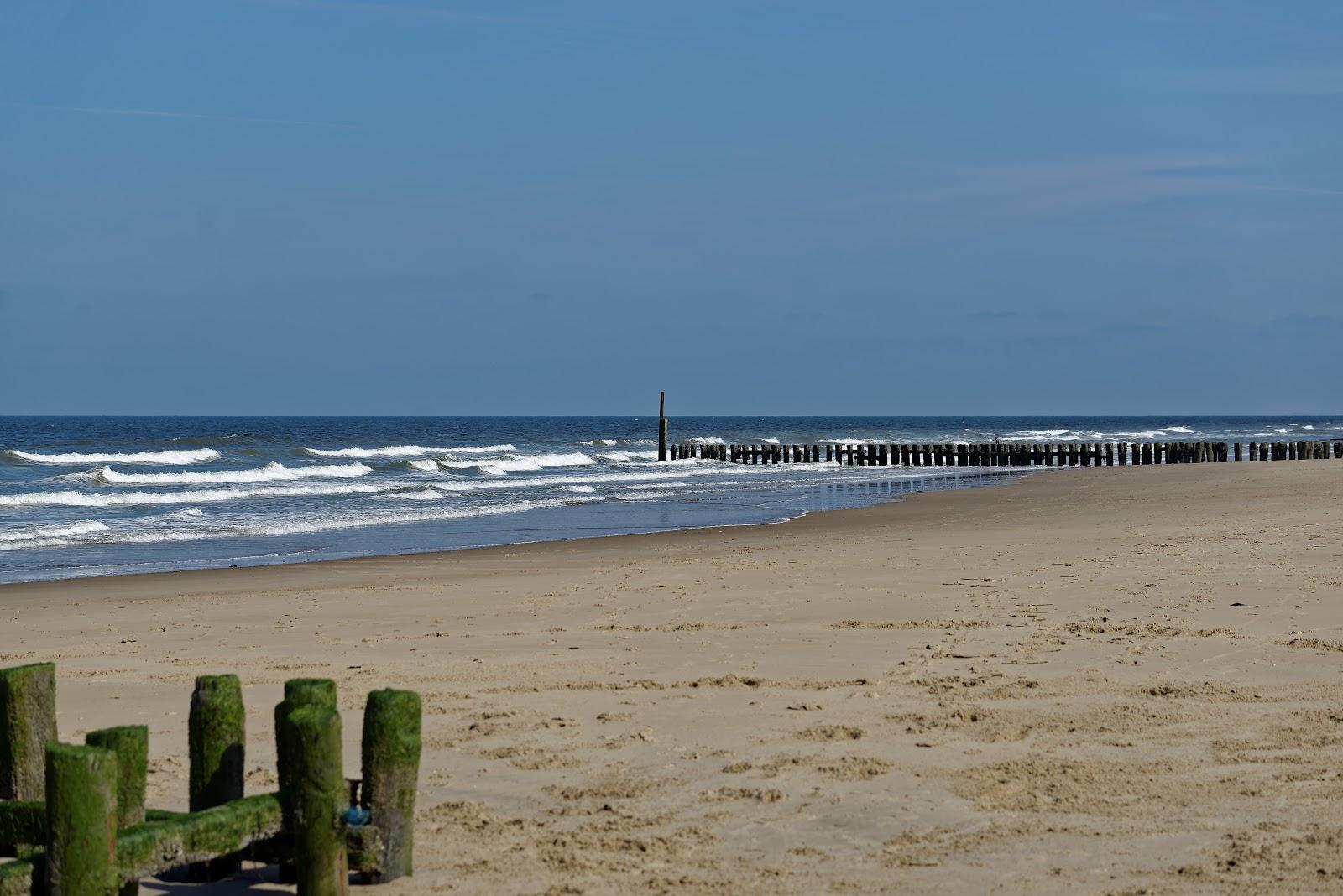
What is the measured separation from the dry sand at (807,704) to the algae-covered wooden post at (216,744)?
753 millimetres

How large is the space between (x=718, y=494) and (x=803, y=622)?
23.2m

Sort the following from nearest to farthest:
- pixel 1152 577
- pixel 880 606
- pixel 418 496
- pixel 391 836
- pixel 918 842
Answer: pixel 391 836 < pixel 918 842 < pixel 880 606 < pixel 1152 577 < pixel 418 496

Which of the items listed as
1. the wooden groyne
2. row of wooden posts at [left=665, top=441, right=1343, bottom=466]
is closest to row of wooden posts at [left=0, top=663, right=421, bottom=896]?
the wooden groyne

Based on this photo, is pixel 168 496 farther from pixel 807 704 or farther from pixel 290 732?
pixel 290 732

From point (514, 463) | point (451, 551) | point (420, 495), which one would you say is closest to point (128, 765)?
point (451, 551)

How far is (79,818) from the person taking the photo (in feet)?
13.0

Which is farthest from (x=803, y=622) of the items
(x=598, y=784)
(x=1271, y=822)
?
(x=1271, y=822)

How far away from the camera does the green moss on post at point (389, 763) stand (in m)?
4.91

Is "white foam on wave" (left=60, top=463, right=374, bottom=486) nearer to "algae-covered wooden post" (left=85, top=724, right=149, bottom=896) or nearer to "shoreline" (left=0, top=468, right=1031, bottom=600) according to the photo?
"shoreline" (left=0, top=468, right=1031, bottom=600)

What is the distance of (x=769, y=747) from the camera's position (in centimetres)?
707

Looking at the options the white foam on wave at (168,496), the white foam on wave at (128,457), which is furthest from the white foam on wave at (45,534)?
the white foam on wave at (128,457)

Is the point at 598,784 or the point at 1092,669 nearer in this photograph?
the point at 598,784

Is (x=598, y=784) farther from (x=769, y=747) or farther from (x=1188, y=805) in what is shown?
(x=1188, y=805)

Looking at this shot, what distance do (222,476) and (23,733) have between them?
3871 centimetres
